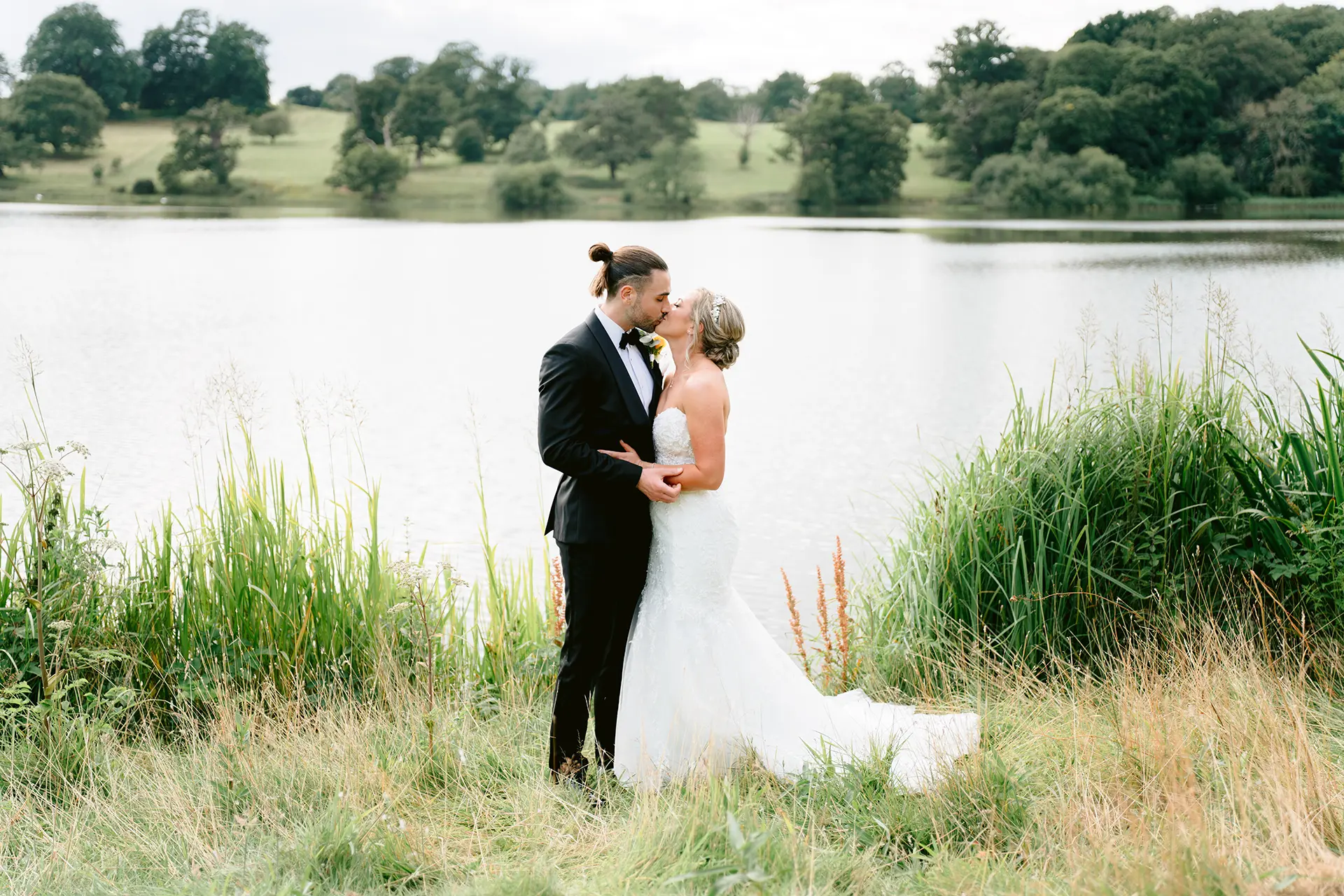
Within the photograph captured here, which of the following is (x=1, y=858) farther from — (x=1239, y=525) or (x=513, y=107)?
(x=513, y=107)

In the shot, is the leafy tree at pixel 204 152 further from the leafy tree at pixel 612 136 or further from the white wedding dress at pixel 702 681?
the white wedding dress at pixel 702 681

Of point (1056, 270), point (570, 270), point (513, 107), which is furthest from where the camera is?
point (513, 107)

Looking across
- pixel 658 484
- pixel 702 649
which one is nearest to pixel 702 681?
pixel 702 649

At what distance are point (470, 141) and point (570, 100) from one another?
69.1ft

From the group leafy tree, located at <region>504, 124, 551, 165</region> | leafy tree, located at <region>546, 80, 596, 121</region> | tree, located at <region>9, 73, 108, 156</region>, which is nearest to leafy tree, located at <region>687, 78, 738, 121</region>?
leafy tree, located at <region>546, 80, 596, 121</region>

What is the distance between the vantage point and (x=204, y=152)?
8275cm

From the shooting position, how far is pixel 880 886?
313 centimetres

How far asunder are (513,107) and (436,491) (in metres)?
89.3

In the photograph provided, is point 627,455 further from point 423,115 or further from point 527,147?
point 423,115

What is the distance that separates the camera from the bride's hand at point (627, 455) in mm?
4035

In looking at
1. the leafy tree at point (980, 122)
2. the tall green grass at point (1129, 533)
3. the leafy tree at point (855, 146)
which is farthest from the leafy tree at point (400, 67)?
the tall green grass at point (1129, 533)

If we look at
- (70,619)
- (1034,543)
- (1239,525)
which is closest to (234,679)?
(70,619)

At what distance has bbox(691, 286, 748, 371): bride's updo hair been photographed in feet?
13.5

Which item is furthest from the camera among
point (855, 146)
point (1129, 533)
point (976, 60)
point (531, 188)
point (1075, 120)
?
point (976, 60)
